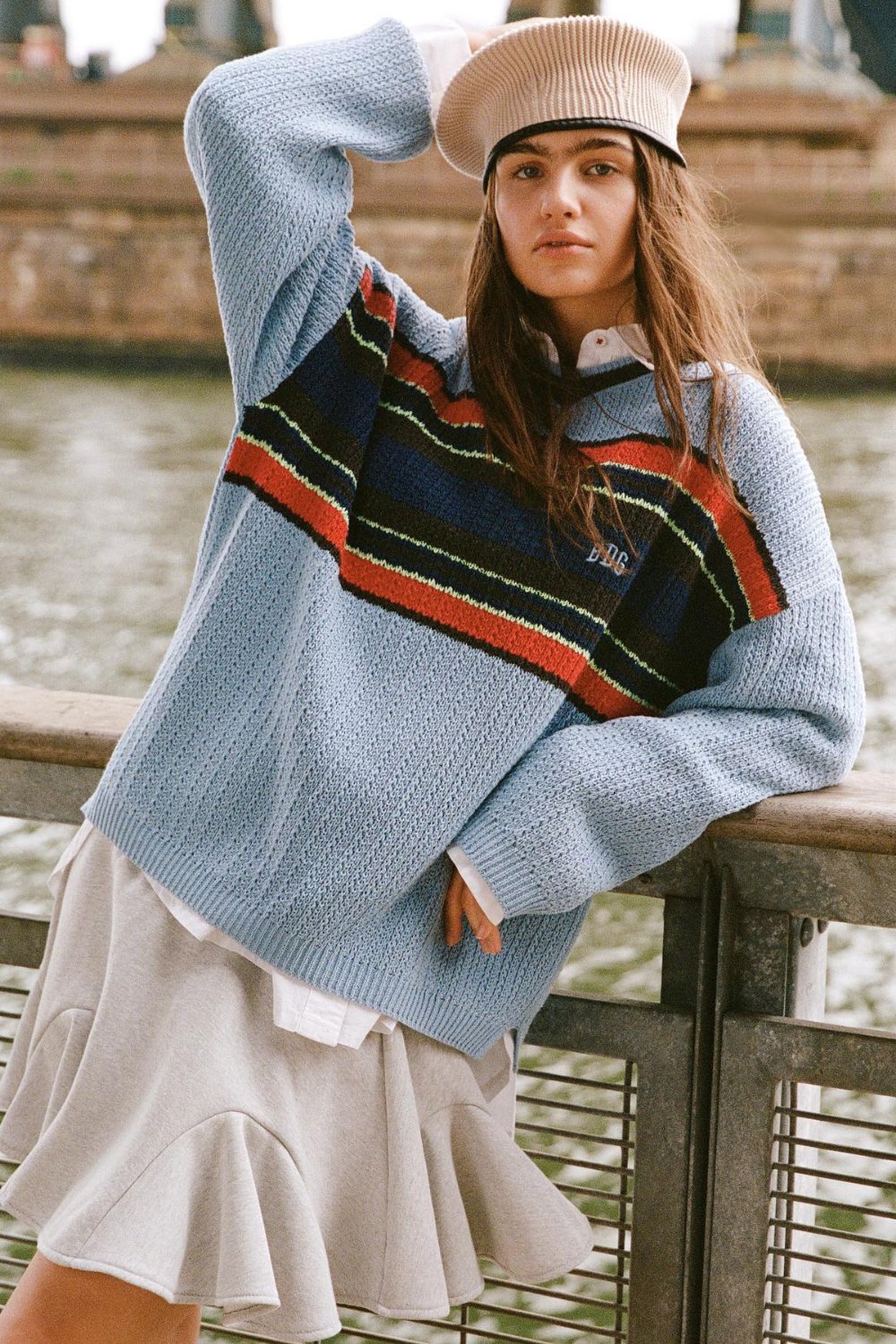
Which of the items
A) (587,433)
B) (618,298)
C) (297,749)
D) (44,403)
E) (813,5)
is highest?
(813,5)

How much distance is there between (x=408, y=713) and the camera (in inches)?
56.7

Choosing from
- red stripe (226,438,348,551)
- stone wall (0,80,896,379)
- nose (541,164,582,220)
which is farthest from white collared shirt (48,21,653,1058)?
stone wall (0,80,896,379)

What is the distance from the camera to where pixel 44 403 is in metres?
18.5

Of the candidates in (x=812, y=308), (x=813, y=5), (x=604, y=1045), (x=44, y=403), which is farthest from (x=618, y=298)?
(x=813, y=5)

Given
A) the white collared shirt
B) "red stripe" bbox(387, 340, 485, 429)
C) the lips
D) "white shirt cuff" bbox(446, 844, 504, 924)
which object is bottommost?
the white collared shirt

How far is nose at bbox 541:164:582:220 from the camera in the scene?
147cm

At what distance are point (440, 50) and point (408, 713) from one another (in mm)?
640

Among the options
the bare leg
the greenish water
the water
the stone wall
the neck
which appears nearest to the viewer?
the bare leg

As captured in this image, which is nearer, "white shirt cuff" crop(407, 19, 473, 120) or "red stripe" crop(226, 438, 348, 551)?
"red stripe" crop(226, 438, 348, 551)

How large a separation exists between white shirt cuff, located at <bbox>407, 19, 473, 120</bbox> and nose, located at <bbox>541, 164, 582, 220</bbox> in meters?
0.20

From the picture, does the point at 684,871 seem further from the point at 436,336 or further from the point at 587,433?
the point at 436,336

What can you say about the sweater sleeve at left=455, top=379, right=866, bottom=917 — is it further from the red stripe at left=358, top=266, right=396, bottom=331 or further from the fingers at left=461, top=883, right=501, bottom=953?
the red stripe at left=358, top=266, right=396, bottom=331

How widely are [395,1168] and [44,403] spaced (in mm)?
17854

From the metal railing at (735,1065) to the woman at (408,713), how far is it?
7cm
